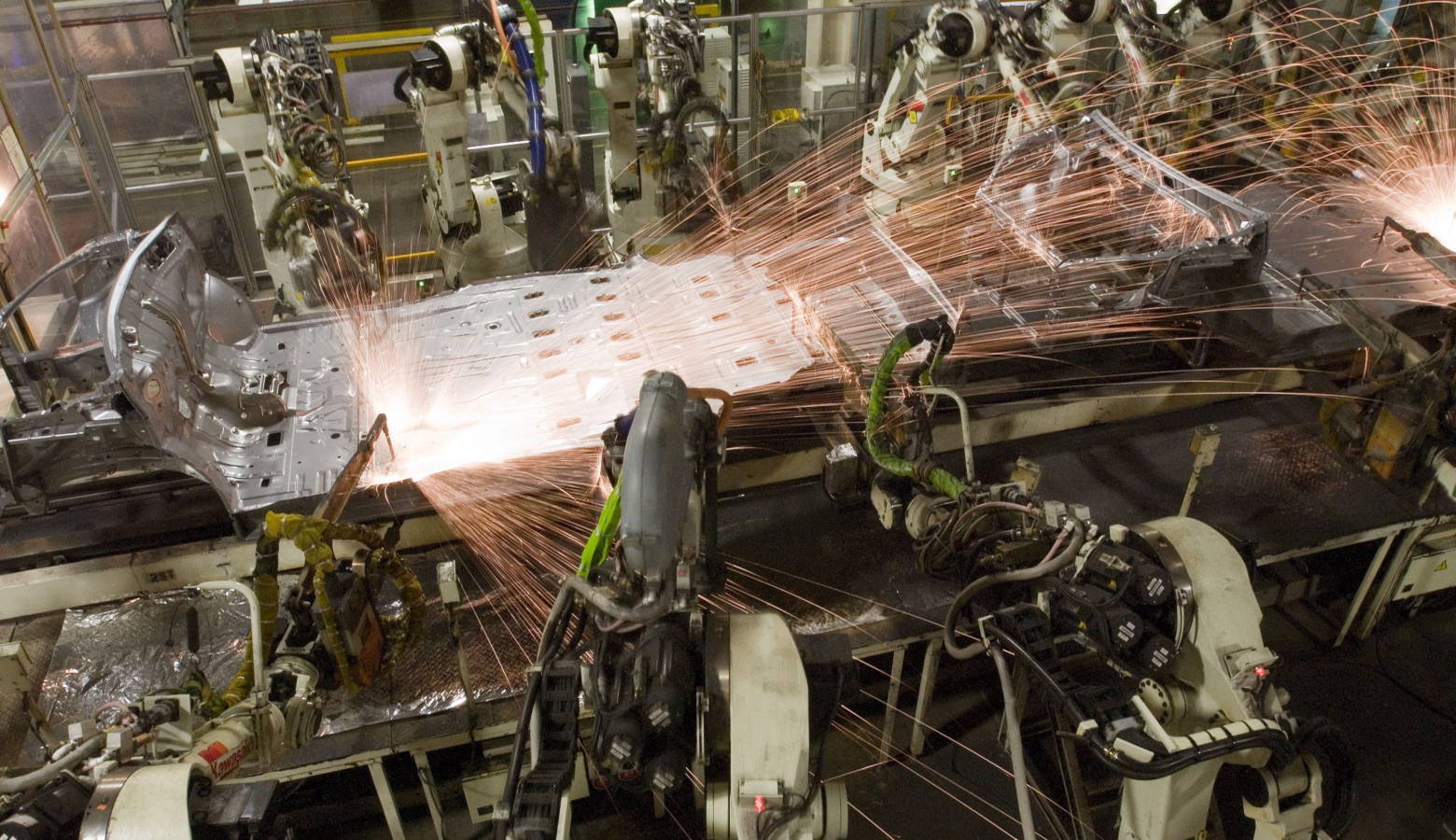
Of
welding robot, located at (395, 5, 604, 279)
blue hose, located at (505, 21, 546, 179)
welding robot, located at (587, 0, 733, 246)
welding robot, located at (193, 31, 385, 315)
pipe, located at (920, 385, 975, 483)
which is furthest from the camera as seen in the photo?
welding robot, located at (587, 0, 733, 246)

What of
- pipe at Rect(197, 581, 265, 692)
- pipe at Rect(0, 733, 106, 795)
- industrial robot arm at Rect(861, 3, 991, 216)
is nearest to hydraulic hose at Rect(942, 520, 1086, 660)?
pipe at Rect(197, 581, 265, 692)

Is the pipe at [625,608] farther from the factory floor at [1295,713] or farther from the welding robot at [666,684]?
the factory floor at [1295,713]

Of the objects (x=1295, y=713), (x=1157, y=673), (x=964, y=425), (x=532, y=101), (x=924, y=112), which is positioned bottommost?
(x=1295, y=713)

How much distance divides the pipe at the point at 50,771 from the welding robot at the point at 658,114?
4893 millimetres

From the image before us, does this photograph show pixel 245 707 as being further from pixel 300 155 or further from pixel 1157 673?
pixel 300 155

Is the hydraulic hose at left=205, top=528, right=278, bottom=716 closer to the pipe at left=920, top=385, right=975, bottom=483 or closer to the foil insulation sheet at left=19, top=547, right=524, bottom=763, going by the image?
the foil insulation sheet at left=19, top=547, right=524, bottom=763

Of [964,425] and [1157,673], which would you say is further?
[964,425]

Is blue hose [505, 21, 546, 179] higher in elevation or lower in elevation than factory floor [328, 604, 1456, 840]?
higher

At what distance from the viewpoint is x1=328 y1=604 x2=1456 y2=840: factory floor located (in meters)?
4.66

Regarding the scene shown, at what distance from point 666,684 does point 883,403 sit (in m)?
1.93

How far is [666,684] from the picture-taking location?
2.88 m

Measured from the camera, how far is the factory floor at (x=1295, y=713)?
4656 millimetres

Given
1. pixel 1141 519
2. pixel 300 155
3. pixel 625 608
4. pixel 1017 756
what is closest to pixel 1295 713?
pixel 1141 519

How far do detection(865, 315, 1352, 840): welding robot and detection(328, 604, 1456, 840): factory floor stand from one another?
0.86 meters
